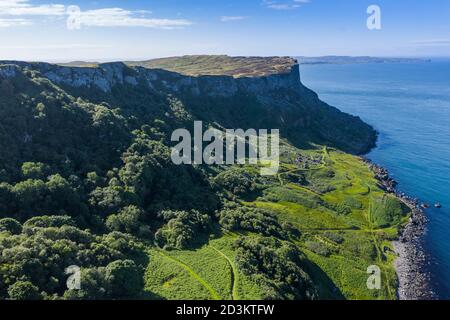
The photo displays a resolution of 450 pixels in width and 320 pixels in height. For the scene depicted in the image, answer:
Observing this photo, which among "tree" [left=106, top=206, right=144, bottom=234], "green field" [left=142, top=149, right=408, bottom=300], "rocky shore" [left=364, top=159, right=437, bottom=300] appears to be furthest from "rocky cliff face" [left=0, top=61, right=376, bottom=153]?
"rocky shore" [left=364, top=159, right=437, bottom=300]

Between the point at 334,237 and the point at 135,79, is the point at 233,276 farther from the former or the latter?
the point at 135,79

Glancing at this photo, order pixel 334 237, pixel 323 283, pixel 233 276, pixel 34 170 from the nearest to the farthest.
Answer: pixel 233 276
pixel 323 283
pixel 34 170
pixel 334 237

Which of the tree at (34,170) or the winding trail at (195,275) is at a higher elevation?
the tree at (34,170)

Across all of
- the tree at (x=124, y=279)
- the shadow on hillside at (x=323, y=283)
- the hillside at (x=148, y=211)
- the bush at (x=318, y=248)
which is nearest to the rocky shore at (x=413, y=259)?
the hillside at (x=148, y=211)

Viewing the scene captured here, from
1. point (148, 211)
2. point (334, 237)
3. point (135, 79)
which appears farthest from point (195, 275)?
point (135, 79)

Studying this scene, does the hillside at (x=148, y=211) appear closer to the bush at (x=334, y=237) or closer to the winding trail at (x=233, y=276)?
the winding trail at (x=233, y=276)

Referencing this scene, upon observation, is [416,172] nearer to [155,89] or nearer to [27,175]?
[155,89]
